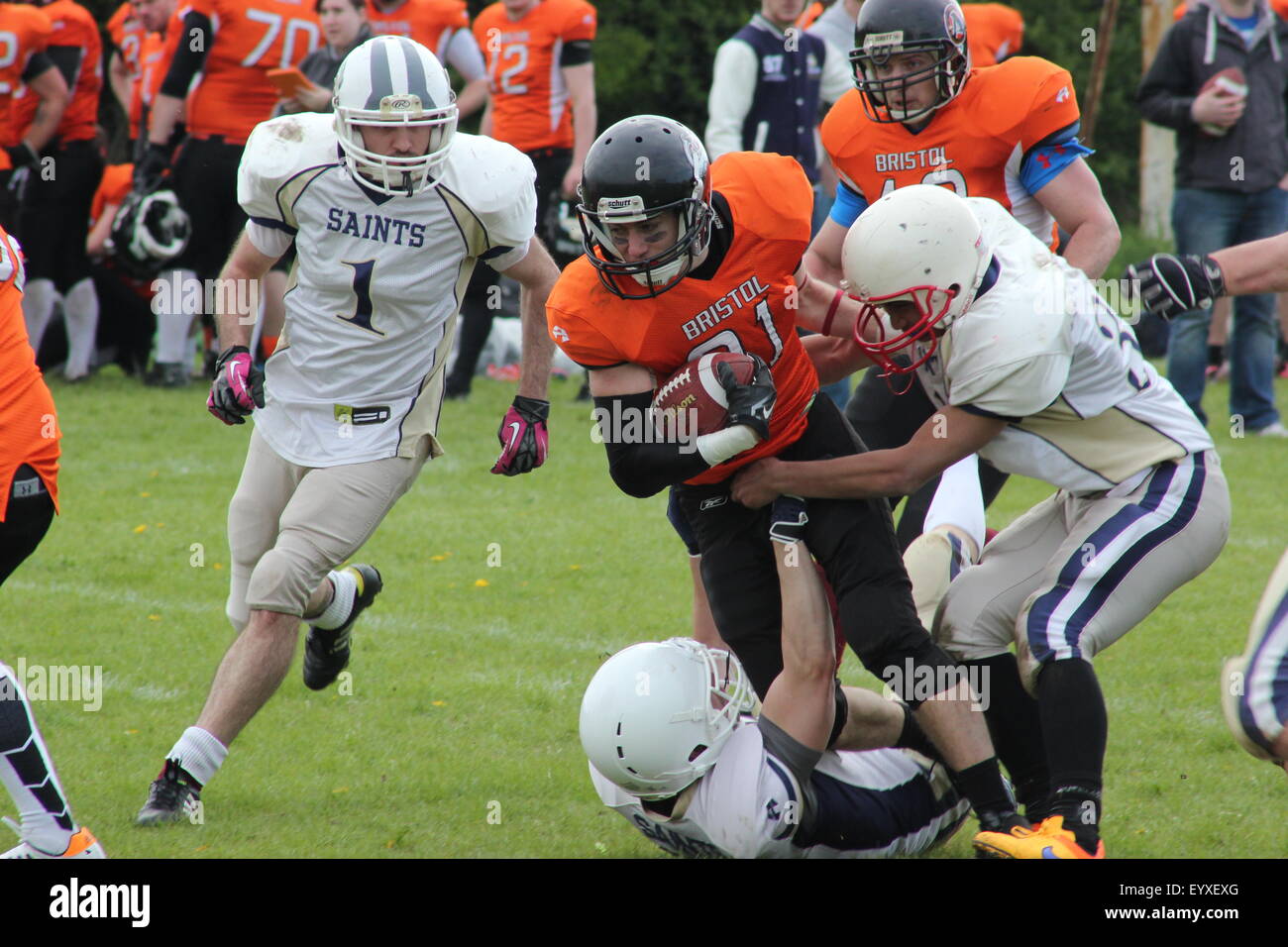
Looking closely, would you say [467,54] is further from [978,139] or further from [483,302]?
[978,139]

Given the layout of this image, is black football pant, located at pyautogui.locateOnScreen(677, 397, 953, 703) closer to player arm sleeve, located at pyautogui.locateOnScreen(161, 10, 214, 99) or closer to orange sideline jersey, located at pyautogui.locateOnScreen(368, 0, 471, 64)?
player arm sleeve, located at pyautogui.locateOnScreen(161, 10, 214, 99)

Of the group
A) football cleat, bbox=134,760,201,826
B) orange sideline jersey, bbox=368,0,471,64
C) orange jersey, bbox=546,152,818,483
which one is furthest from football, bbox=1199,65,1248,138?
football cleat, bbox=134,760,201,826

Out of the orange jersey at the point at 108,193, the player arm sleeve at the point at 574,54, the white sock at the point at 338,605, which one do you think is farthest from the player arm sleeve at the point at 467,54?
the white sock at the point at 338,605

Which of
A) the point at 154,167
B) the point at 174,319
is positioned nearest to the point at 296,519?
the point at 154,167

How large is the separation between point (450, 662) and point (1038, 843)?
2.22 metres

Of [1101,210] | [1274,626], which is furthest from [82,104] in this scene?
[1274,626]

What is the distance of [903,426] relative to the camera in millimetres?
4473

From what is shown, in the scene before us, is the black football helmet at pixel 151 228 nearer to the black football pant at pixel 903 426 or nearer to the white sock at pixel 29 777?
the black football pant at pixel 903 426

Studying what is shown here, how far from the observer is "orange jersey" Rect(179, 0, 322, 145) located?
26.7 feet

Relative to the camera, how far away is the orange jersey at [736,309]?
3.47m

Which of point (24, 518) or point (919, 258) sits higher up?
point (919, 258)

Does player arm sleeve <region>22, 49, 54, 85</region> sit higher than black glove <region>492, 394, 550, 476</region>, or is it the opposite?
player arm sleeve <region>22, 49, 54, 85</region>
